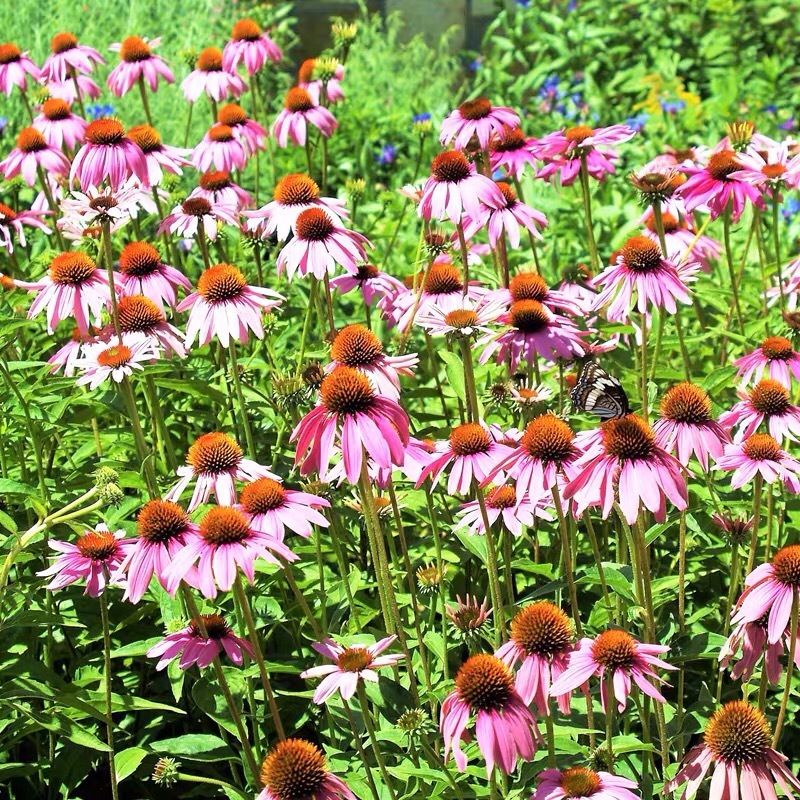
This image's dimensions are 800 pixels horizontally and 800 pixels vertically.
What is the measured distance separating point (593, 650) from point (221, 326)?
940 mm

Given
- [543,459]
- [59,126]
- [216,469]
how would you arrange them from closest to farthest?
[543,459] < [216,469] < [59,126]

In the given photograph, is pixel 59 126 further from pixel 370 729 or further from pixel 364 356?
pixel 370 729

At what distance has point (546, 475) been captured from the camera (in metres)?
1.65

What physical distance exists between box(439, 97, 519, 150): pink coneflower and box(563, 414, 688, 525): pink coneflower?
105 centimetres

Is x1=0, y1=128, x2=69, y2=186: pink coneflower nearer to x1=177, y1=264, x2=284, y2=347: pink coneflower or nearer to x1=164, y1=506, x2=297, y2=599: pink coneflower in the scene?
x1=177, y1=264, x2=284, y2=347: pink coneflower

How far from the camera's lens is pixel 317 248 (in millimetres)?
2125

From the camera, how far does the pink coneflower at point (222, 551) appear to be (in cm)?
147

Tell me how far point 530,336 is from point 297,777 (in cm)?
103

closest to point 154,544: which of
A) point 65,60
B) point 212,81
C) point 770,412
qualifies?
point 770,412

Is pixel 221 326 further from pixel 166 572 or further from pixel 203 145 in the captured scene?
pixel 203 145

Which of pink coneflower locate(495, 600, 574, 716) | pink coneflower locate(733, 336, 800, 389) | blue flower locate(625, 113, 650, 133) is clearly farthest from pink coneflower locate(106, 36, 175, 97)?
blue flower locate(625, 113, 650, 133)

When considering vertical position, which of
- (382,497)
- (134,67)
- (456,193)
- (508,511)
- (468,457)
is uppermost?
(134,67)

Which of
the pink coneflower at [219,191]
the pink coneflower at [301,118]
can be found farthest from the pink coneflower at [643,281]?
the pink coneflower at [301,118]

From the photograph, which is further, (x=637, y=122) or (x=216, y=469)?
(x=637, y=122)
